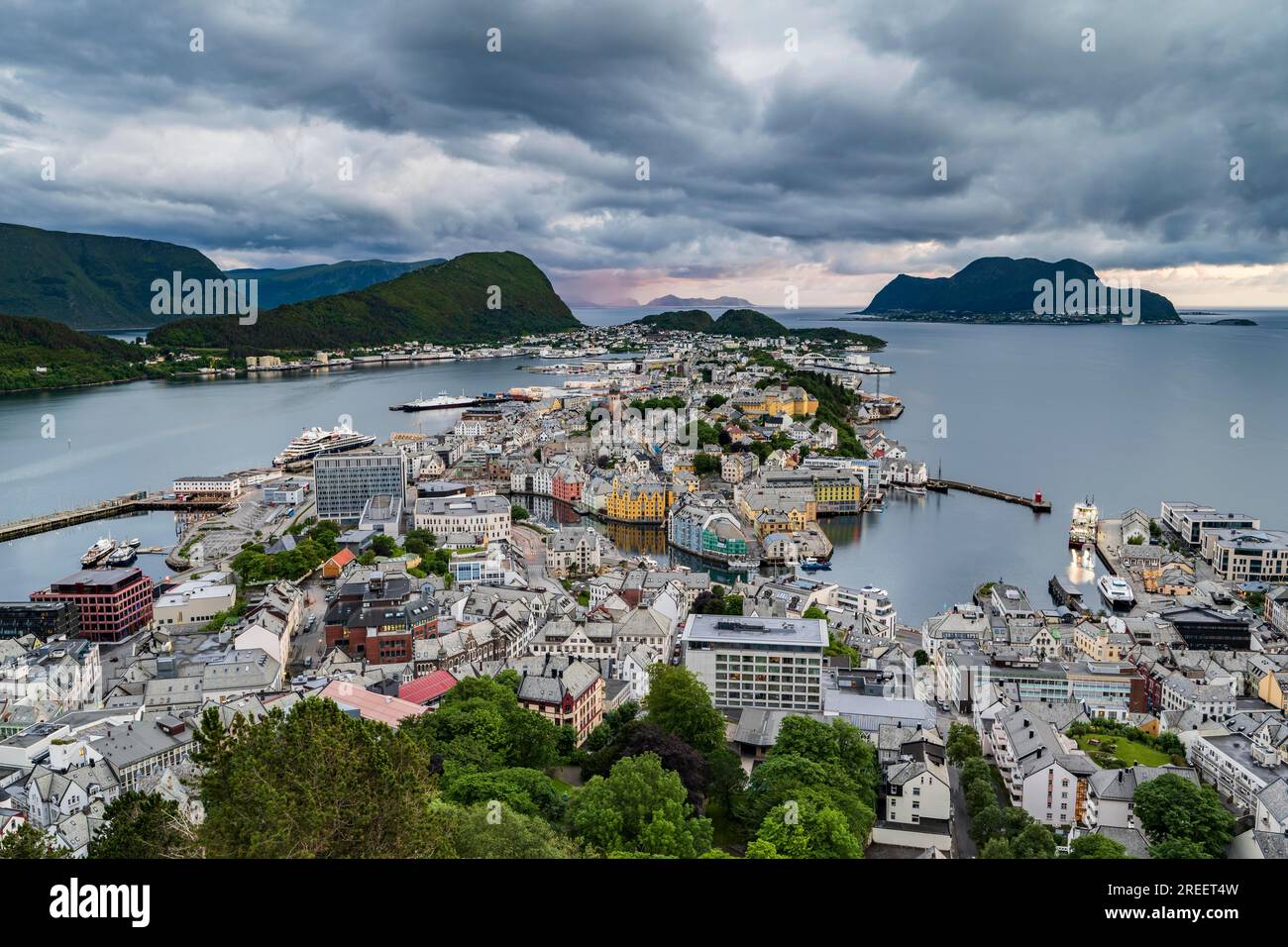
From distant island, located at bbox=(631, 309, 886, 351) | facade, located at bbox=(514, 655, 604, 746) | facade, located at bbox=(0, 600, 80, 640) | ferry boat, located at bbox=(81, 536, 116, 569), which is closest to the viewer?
facade, located at bbox=(514, 655, 604, 746)

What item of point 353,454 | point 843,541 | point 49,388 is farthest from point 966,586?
point 49,388

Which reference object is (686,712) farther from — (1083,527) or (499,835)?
(1083,527)

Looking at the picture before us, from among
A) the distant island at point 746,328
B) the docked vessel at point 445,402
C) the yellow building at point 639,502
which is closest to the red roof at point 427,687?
the yellow building at point 639,502

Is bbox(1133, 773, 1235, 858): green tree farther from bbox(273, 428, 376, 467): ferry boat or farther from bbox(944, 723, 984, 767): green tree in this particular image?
bbox(273, 428, 376, 467): ferry boat

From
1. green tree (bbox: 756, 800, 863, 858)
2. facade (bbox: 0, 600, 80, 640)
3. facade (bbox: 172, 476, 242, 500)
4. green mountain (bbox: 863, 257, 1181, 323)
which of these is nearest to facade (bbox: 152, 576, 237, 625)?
facade (bbox: 0, 600, 80, 640)

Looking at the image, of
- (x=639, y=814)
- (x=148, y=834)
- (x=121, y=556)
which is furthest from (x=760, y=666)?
(x=121, y=556)

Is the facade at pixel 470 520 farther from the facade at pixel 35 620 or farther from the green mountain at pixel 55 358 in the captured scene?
the green mountain at pixel 55 358
